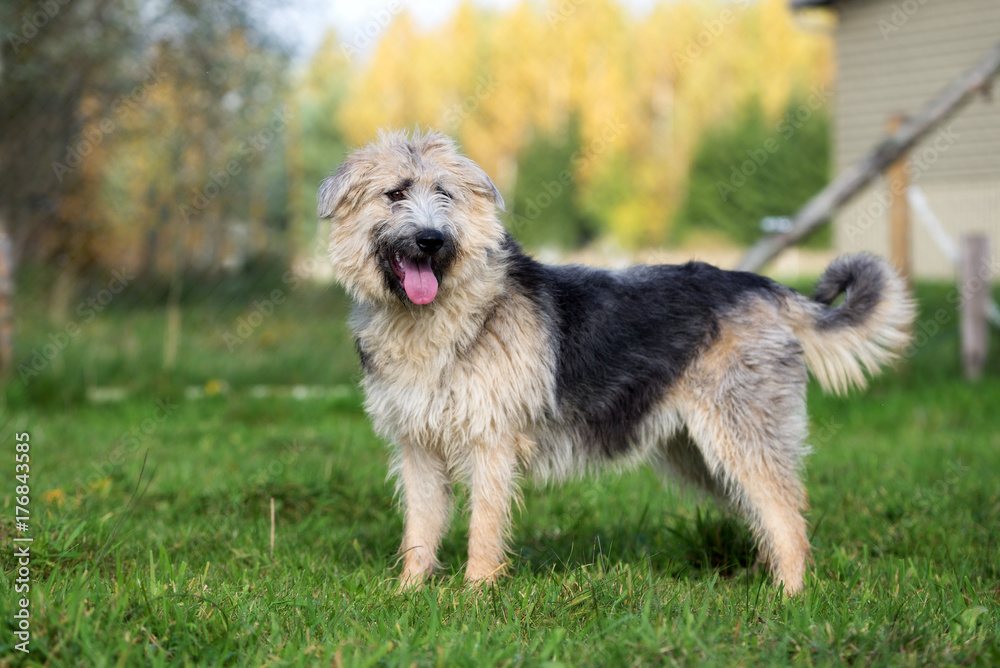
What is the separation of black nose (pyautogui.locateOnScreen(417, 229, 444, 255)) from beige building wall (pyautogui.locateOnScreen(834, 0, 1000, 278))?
12645mm

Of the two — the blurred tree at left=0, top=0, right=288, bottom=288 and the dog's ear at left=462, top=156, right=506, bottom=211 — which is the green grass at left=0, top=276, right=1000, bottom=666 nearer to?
the blurred tree at left=0, top=0, right=288, bottom=288

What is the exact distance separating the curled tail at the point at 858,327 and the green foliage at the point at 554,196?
2411 cm

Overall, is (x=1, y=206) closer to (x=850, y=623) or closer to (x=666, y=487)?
(x=666, y=487)

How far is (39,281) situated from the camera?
8125 millimetres

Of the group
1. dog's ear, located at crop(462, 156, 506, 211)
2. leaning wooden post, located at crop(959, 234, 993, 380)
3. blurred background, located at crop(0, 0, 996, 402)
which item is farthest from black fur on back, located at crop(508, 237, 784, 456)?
leaning wooden post, located at crop(959, 234, 993, 380)

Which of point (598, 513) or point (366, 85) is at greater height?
point (366, 85)

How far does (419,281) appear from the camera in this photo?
356 centimetres

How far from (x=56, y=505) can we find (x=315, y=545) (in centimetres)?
136

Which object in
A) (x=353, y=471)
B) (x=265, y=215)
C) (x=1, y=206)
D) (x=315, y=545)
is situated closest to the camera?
(x=315, y=545)

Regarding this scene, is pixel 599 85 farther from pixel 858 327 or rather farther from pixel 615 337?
pixel 615 337

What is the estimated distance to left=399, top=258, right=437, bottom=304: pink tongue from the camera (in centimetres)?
355

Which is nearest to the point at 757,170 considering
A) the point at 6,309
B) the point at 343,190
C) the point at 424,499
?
the point at 6,309

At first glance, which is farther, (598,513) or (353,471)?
(353,471)

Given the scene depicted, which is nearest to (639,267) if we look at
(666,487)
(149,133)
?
(666,487)
